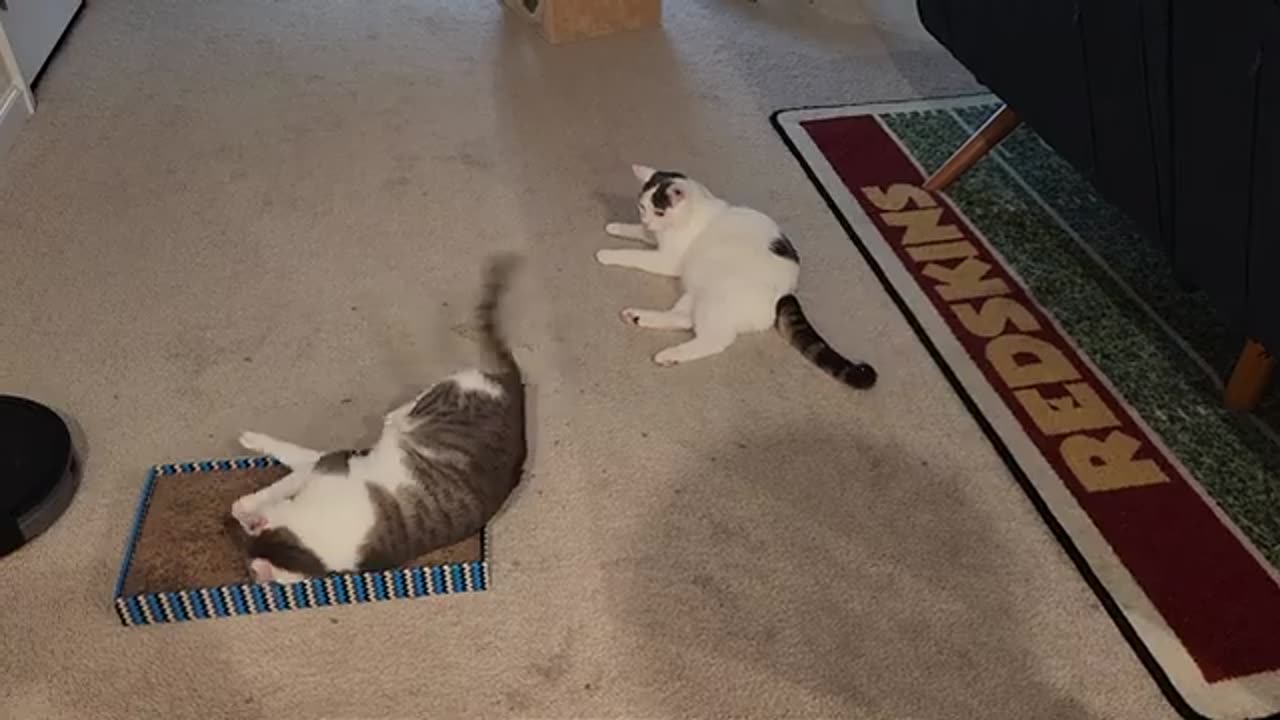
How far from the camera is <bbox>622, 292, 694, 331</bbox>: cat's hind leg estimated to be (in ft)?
6.18

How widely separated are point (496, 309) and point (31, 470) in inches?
27.6

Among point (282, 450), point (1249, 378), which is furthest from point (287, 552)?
point (1249, 378)

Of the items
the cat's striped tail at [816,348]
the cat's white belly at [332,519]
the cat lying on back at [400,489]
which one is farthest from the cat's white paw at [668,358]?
the cat's white belly at [332,519]

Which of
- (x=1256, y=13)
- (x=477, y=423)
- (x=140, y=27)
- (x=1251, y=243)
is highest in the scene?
(x=1256, y=13)

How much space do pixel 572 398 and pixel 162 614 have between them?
0.63 meters

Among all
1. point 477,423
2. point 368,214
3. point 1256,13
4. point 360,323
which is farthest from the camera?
point 368,214

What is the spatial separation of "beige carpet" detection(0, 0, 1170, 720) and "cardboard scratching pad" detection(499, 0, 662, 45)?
59 millimetres

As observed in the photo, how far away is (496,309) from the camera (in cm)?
192

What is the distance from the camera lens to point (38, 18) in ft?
8.66

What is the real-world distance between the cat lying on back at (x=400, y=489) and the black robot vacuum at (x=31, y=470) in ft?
0.81

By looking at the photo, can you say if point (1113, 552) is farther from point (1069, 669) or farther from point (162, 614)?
point (162, 614)

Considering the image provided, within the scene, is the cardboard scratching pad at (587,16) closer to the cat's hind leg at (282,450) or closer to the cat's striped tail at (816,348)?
the cat's striped tail at (816,348)

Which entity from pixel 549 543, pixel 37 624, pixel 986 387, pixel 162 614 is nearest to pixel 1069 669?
pixel 986 387

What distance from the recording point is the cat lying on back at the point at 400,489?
1.39m
